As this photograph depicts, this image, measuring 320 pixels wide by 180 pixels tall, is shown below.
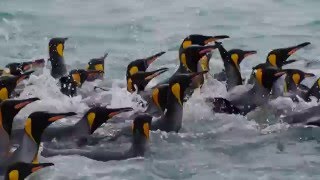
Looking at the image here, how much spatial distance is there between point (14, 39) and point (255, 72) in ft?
18.3

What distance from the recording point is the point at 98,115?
6793 mm

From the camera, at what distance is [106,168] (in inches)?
Result: 246

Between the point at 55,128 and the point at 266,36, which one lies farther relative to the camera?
the point at 266,36

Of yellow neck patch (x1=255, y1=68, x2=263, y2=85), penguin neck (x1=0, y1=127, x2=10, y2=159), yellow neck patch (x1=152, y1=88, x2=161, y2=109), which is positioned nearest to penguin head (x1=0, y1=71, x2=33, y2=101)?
penguin neck (x1=0, y1=127, x2=10, y2=159)

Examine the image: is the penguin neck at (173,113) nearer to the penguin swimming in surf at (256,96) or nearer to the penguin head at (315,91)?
the penguin swimming in surf at (256,96)

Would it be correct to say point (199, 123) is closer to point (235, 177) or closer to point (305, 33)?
point (235, 177)

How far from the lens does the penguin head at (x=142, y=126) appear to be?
654 centimetres

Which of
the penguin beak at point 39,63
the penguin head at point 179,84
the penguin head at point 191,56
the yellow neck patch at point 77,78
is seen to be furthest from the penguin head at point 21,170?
the penguin beak at point 39,63

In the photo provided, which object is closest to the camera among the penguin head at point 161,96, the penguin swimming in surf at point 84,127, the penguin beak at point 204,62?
the penguin swimming in surf at point 84,127

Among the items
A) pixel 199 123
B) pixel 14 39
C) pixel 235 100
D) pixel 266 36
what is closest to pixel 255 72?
pixel 235 100

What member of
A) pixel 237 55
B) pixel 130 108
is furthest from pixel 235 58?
pixel 130 108

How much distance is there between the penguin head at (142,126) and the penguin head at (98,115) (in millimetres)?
255

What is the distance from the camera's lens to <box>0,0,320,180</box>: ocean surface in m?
6.28

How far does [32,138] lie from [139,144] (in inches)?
34.2
